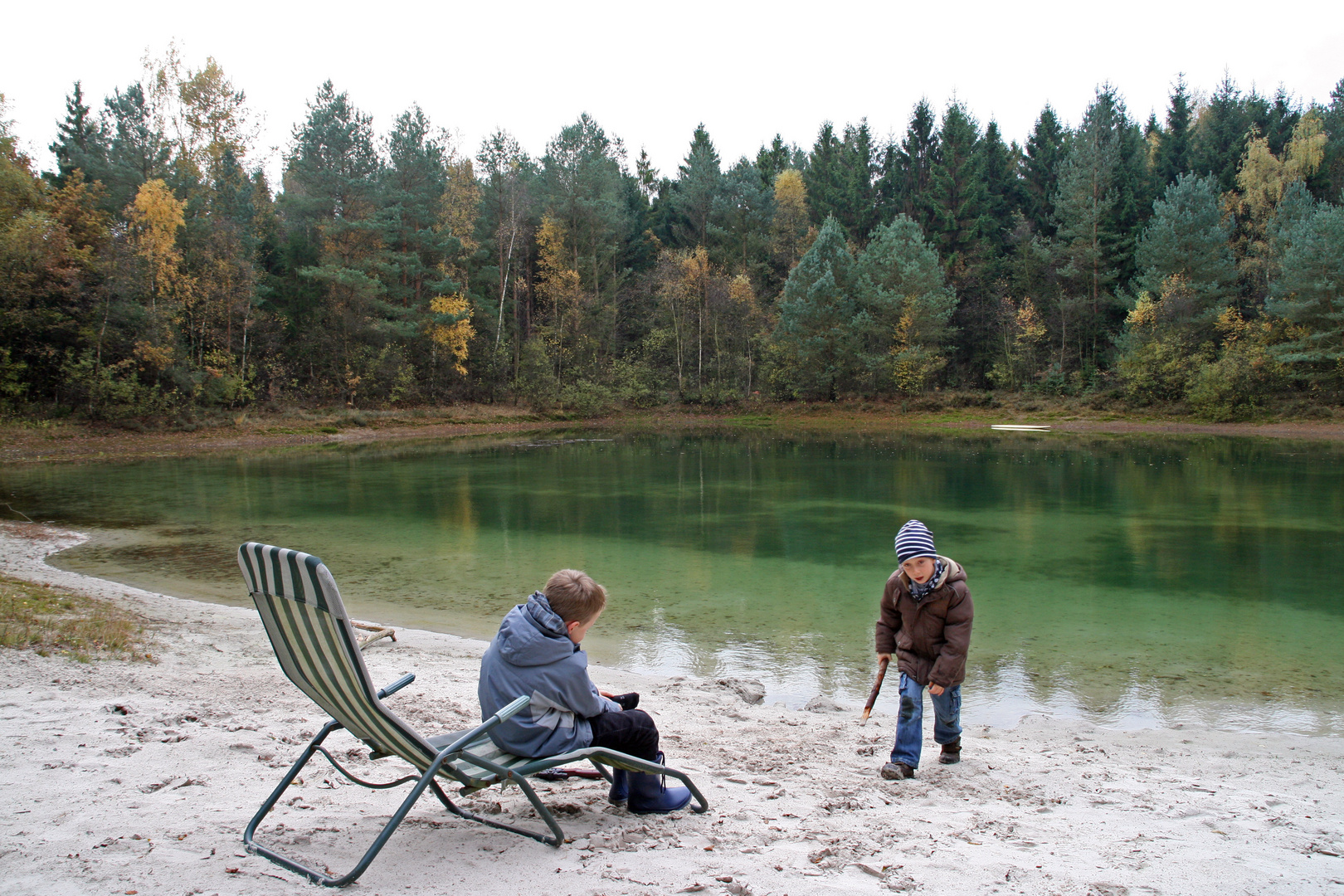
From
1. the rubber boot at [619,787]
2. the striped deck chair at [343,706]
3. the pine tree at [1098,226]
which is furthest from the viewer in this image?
the pine tree at [1098,226]

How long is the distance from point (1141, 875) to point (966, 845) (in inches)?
23.2

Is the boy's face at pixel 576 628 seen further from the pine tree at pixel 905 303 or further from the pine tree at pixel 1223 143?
the pine tree at pixel 1223 143

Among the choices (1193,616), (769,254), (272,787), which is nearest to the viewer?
(272,787)

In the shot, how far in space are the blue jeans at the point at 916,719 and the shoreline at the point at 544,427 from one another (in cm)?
3008

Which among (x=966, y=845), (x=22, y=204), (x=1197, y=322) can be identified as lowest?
(x=966, y=845)

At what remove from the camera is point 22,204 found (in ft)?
107

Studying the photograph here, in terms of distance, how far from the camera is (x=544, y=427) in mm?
45000

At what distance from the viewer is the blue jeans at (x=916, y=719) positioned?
14.4 ft

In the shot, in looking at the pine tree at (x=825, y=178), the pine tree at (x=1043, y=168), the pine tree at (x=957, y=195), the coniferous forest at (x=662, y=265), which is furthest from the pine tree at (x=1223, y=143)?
the pine tree at (x=825, y=178)

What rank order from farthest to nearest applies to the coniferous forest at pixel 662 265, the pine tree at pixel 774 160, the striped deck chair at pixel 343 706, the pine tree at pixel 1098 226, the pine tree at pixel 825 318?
1. the pine tree at pixel 774 160
2. the pine tree at pixel 825 318
3. the pine tree at pixel 1098 226
4. the coniferous forest at pixel 662 265
5. the striped deck chair at pixel 343 706

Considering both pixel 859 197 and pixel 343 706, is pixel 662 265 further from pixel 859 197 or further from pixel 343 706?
pixel 343 706

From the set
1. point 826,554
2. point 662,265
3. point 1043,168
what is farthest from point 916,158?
point 826,554

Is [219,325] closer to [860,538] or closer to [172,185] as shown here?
[172,185]

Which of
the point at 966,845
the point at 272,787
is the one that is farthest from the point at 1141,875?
the point at 272,787
